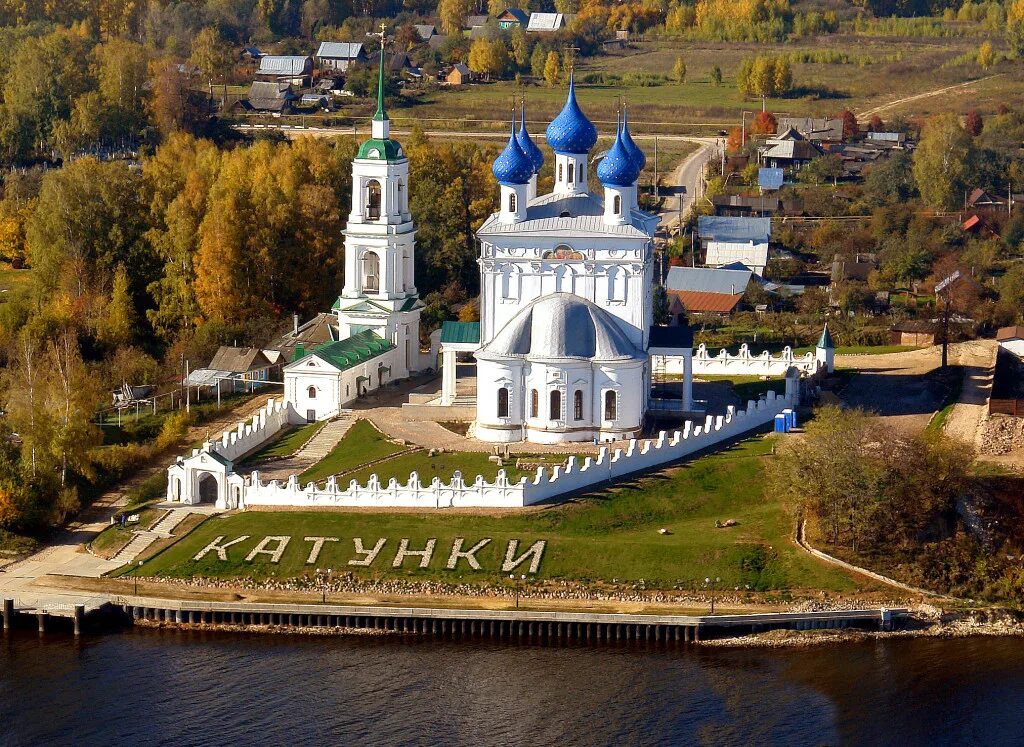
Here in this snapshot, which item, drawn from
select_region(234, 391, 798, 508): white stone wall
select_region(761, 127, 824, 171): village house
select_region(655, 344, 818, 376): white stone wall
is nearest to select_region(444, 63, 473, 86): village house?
select_region(761, 127, 824, 171): village house

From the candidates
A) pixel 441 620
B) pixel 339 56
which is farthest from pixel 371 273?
pixel 339 56

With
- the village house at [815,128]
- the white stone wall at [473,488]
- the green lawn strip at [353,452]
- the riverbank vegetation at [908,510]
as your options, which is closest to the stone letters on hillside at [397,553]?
the white stone wall at [473,488]

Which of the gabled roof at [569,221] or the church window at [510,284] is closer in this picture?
the gabled roof at [569,221]

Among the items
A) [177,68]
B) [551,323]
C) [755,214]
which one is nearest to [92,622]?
[551,323]

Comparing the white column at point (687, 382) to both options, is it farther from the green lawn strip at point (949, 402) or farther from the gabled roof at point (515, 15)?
the gabled roof at point (515, 15)

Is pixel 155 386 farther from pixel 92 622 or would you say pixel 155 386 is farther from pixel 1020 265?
pixel 1020 265
